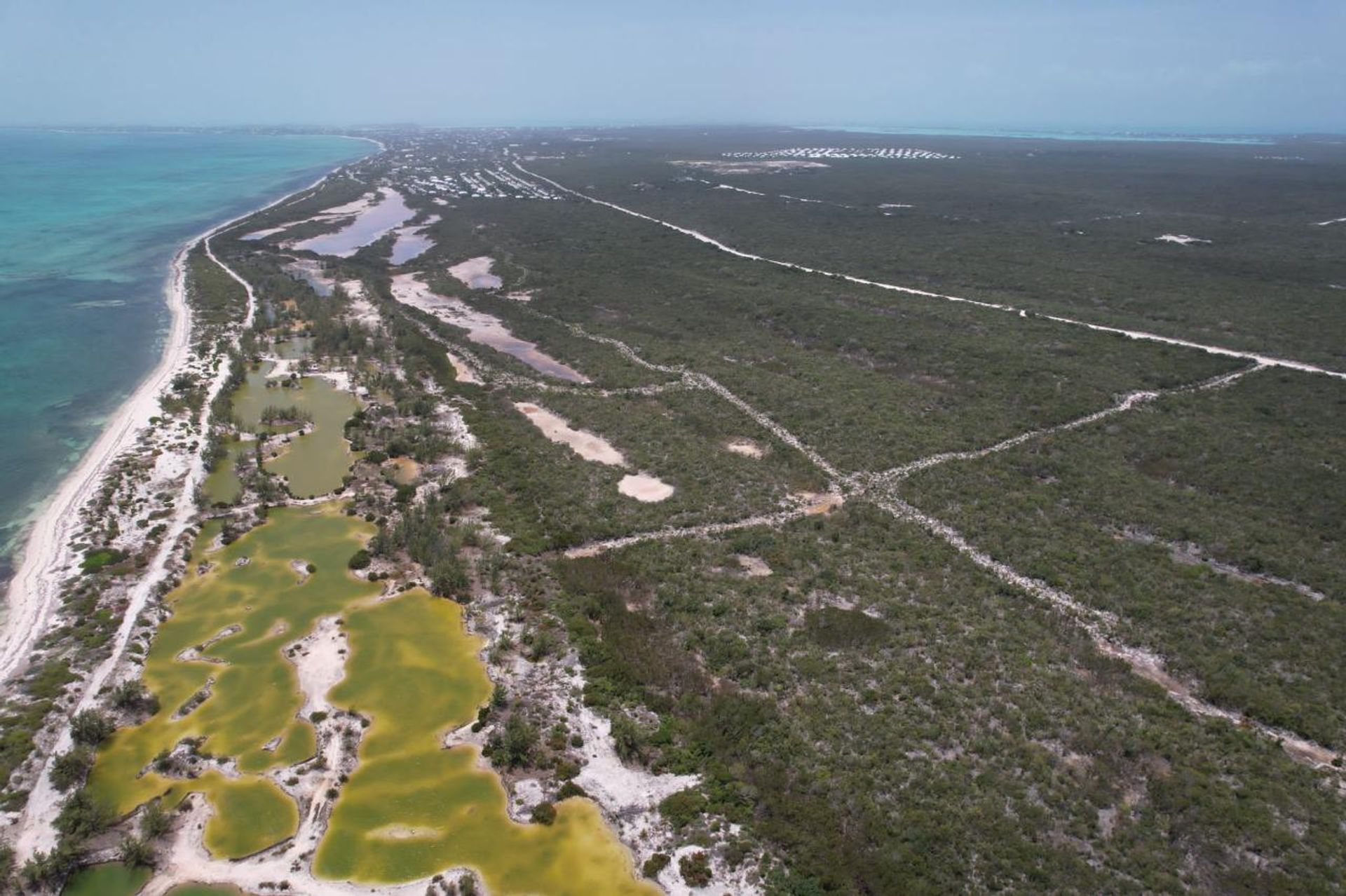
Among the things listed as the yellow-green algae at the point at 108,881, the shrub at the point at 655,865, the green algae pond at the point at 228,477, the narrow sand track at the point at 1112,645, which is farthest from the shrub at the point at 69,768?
the narrow sand track at the point at 1112,645

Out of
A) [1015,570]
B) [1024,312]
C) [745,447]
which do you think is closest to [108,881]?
[1015,570]

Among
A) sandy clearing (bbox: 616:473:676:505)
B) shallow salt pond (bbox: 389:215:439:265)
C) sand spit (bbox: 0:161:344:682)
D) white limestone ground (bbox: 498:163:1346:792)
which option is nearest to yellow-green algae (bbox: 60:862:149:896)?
sand spit (bbox: 0:161:344:682)

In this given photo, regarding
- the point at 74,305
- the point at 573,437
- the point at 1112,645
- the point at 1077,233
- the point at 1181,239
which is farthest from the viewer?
the point at 1077,233

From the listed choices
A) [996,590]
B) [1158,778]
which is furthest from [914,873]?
[996,590]

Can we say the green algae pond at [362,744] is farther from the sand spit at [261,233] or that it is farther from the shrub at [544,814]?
the sand spit at [261,233]

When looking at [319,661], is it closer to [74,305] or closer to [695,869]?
[695,869]

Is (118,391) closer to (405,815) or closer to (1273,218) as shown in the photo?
(405,815)

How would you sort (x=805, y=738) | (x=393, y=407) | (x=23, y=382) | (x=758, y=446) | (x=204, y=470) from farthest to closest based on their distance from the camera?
(x=23, y=382), (x=393, y=407), (x=758, y=446), (x=204, y=470), (x=805, y=738)
